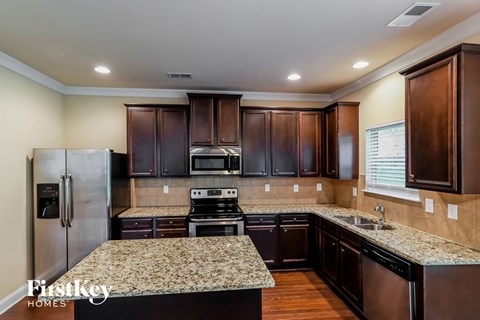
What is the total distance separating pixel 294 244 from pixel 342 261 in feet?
3.02

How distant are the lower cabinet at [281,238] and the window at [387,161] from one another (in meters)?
1.12

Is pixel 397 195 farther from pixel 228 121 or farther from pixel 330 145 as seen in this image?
pixel 228 121

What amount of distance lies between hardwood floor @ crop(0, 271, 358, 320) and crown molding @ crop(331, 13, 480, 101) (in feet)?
9.09

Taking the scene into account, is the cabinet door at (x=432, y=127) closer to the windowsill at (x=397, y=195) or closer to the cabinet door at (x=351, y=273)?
the windowsill at (x=397, y=195)

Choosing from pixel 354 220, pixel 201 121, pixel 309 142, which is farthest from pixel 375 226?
pixel 201 121

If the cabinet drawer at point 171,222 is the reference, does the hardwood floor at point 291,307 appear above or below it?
below

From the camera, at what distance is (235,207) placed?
4.27 metres

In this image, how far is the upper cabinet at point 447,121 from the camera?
76.2 inches

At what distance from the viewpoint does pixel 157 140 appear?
13.3ft

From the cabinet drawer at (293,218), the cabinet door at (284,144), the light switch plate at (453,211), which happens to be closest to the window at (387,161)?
the light switch plate at (453,211)

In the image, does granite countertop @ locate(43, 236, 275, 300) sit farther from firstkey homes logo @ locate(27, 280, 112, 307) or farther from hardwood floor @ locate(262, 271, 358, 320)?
hardwood floor @ locate(262, 271, 358, 320)

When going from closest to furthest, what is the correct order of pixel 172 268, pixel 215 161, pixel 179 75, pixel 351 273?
pixel 172 268 → pixel 351 273 → pixel 179 75 → pixel 215 161

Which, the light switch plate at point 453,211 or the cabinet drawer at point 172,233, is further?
the cabinet drawer at point 172,233

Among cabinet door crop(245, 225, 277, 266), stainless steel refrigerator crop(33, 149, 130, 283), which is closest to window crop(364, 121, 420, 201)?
cabinet door crop(245, 225, 277, 266)
